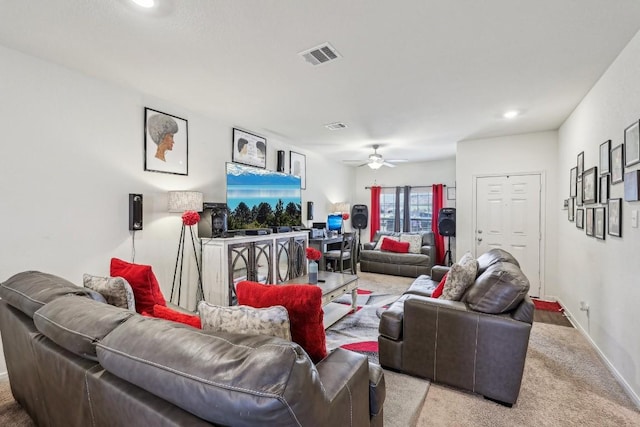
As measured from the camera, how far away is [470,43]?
7.11 feet

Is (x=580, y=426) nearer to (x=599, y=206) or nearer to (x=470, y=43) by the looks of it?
(x=599, y=206)

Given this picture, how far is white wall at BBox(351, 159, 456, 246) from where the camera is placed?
677 cm

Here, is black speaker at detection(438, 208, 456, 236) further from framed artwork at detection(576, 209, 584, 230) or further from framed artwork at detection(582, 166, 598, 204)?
framed artwork at detection(582, 166, 598, 204)

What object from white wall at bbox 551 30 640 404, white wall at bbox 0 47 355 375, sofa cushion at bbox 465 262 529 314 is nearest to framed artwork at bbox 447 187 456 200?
white wall at bbox 551 30 640 404

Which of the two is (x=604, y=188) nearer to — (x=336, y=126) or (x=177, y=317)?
(x=336, y=126)

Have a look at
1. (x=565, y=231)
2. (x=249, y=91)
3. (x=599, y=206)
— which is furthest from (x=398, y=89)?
(x=565, y=231)

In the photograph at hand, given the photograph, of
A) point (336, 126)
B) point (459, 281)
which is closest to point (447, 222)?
point (336, 126)

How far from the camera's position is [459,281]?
2330 mm

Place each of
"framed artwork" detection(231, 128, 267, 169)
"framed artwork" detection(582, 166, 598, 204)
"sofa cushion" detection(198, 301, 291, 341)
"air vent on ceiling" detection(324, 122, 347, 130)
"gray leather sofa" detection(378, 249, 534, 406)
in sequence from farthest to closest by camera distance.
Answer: "framed artwork" detection(231, 128, 267, 169) < "air vent on ceiling" detection(324, 122, 347, 130) < "framed artwork" detection(582, 166, 598, 204) < "gray leather sofa" detection(378, 249, 534, 406) < "sofa cushion" detection(198, 301, 291, 341)

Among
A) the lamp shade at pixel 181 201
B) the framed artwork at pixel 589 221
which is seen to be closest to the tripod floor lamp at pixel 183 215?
the lamp shade at pixel 181 201

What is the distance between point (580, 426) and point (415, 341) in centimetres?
101

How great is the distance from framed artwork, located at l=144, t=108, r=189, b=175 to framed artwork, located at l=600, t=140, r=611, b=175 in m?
4.15

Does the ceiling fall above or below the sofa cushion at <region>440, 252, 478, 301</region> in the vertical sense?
above

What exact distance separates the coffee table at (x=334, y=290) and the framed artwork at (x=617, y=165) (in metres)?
2.52
